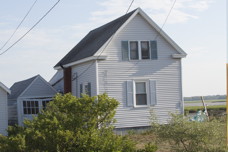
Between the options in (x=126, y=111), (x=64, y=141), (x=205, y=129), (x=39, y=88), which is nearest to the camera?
(x=64, y=141)

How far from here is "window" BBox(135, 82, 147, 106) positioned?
893 inches

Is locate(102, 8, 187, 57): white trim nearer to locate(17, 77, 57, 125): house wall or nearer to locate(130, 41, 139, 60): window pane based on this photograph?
locate(130, 41, 139, 60): window pane

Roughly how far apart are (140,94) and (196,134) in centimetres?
1211

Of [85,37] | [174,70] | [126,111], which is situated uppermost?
[85,37]

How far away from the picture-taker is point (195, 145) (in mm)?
10938

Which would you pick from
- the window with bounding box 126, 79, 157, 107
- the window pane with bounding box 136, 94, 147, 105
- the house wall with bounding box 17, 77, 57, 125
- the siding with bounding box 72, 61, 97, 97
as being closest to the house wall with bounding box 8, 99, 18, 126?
the house wall with bounding box 17, 77, 57, 125

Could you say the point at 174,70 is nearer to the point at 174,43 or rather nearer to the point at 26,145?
the point at 174,43

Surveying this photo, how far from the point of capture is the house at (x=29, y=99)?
26.7 metres

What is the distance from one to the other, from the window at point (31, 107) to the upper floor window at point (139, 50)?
735 centimetres

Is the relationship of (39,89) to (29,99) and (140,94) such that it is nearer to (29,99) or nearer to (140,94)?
A: (29,99)

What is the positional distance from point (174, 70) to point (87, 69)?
4571 mm

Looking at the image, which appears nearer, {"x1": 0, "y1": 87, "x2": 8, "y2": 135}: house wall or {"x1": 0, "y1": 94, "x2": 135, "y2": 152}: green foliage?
{"x1": 0, "y1": 94, "x2": 135, "y2": 152}: green foliage

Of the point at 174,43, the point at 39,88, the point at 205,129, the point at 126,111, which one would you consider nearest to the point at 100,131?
the point at 205,129

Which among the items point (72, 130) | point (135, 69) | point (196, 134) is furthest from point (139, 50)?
point (72, 130)
